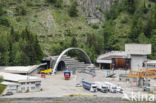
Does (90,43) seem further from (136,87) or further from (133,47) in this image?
(136,87)

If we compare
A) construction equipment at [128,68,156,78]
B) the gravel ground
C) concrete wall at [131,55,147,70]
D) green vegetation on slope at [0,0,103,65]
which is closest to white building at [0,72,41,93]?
the gravel ground

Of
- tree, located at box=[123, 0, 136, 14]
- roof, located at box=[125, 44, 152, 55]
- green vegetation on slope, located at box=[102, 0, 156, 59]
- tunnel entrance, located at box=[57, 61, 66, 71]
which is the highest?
tree, located at box=[123, 0, 136, 14]

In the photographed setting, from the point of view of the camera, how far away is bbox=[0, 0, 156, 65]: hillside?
96438 millimetres

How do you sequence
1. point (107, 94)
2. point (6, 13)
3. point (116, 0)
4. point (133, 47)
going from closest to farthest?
point (107, 94)
point (133, 47)
point (6, 13)
point (116, 0)

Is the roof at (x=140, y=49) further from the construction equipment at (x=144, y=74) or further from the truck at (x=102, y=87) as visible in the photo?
the truck at (x=102, y=87)

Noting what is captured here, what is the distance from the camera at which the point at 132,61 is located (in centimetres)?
7944

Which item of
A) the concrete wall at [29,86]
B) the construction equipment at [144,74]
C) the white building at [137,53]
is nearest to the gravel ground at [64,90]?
the concrete wall at [29,86]

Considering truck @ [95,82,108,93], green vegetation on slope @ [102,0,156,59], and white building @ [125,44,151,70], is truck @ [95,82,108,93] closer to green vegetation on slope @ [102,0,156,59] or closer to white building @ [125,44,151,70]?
white building @ [125,44,151,70]

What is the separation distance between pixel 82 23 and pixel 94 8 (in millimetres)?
15956


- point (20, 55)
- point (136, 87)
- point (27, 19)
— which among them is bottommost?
point (136, 87)

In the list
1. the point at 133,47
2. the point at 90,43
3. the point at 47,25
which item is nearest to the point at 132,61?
the point at 133,47

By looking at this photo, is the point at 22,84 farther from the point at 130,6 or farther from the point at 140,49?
the point at 130,6

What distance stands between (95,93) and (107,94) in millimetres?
2054

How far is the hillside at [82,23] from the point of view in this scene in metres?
96.4
